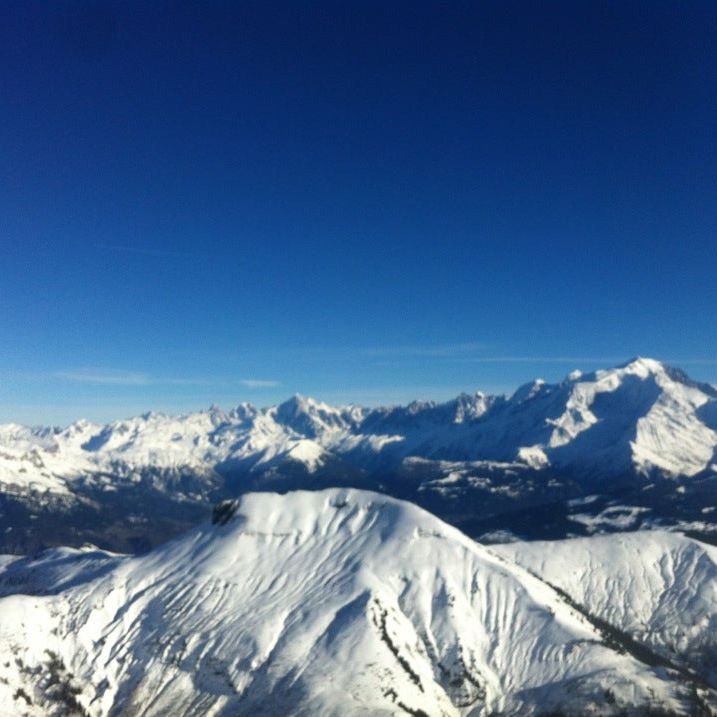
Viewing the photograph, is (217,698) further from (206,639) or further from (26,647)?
(26,647)

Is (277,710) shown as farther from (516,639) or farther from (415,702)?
(516,639)

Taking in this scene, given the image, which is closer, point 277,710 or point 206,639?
point 277,710

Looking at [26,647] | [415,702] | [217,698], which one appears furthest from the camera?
[26,647]

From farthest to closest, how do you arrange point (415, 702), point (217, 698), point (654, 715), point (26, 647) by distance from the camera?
point (26, 647) < point (217, 698) < point (415, 702) < point (654, 715)

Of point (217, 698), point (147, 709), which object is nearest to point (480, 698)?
point (217, 698)

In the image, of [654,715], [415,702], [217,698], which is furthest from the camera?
[217,698]

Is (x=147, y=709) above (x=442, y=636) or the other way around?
the other way around

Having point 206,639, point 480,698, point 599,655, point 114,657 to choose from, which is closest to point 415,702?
point 480,698

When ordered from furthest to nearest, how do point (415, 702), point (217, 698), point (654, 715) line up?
point (217, 698) → point (415, 702) → point (654, 715)

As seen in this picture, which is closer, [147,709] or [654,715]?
[654,715]
